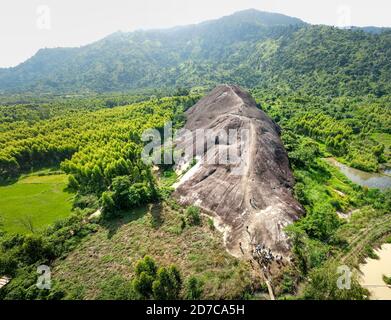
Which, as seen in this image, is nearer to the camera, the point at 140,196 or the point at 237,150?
the point at 140,196

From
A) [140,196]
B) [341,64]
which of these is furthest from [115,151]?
[341,64]

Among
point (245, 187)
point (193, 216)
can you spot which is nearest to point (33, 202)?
point (193, 216)

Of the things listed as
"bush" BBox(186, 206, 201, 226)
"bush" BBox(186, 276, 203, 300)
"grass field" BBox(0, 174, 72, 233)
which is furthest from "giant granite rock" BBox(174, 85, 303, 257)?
"grass field" BBox(0, 174, 72, 233)

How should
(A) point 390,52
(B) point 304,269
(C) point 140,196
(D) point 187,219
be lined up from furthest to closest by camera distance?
(A) point 390,52
(C) point 140,196
(D) point 187,219
(B) point 304,269

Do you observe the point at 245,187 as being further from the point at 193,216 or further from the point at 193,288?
the point at 193,288
